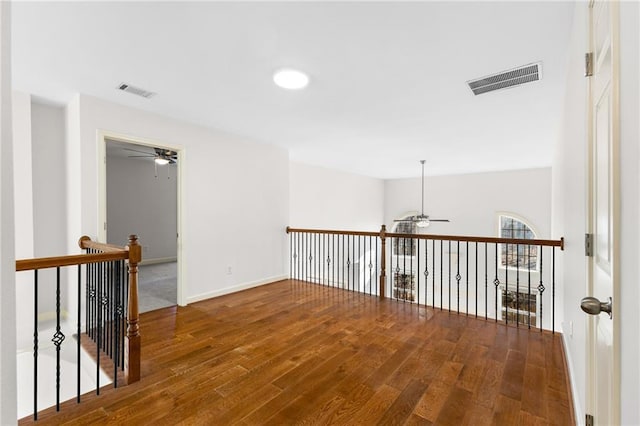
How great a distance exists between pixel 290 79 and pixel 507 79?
77.0 inches

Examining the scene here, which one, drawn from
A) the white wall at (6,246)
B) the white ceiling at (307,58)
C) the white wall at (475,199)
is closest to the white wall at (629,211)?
the white wall at (6,246)

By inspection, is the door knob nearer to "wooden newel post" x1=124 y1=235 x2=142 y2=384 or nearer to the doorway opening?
"wooden newel post" x1=124 y1=235 x2=142 y2=384

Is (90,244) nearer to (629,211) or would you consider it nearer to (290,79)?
(290,79)

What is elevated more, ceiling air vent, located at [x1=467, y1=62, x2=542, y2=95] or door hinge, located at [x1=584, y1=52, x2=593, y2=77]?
ceiling air vent, located at [x1=467, y1=62, x2=542, y2=95]

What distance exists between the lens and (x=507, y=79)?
2.72m

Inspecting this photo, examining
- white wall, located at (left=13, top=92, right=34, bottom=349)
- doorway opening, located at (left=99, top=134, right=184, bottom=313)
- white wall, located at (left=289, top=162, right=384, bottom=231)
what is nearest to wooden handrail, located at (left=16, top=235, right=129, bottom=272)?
white wall, located at (left=13, top=92, right=34, bottom=349)

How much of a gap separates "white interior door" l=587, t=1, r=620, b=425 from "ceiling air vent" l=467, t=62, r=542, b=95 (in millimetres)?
1411

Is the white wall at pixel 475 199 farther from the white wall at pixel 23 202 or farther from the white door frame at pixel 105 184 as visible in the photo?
the white wall at pixel 23 202

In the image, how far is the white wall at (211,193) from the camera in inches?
124

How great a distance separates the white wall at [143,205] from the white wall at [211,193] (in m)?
3.17

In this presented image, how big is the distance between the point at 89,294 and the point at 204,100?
7.37 feet

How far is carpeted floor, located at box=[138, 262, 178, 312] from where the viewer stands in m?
4.05

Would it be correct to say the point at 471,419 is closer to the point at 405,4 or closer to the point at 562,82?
the point at 405,4

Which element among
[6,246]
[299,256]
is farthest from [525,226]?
[6,246]
